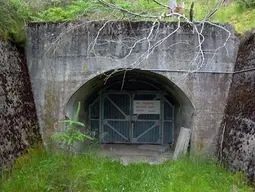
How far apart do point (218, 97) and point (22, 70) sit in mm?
4077

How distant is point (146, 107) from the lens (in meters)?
10.7

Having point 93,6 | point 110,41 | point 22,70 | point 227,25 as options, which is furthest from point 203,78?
point 22,70

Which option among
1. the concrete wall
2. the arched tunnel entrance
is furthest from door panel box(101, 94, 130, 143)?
the concrete wall

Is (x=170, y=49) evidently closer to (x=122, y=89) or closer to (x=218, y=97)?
(x=218, y=97)

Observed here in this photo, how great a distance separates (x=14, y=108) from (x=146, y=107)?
16.6ft

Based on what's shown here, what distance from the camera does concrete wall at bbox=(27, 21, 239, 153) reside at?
7.21 meters

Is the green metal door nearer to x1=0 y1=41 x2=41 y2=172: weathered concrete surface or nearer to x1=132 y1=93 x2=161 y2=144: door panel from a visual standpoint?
x1=132 y1=93 x2=161 y2=144: door panel

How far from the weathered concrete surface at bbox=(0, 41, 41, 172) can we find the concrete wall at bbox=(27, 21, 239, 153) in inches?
10.5

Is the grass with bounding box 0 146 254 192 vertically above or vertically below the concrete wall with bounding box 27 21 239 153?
below

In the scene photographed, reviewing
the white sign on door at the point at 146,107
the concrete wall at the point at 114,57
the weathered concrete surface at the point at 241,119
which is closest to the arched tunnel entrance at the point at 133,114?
the white sign on door at the point at 146,107

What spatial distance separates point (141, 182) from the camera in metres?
5.73

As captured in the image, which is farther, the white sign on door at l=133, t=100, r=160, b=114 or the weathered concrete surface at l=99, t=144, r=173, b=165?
the white sign on door at l=133, t=100, r=160, b=114

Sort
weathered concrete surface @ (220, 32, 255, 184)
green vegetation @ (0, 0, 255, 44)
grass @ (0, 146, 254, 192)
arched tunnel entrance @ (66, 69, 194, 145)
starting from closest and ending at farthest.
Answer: grass @ (0, 146, 254, 192) < weathered concrete surface @ (220, 32, 255, 184) < green vegetation @ (0, 0, 255, 44) < arched tunnel entrance @ (66, 69, 194, 145)

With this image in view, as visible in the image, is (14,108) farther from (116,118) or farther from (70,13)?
(116,118)
